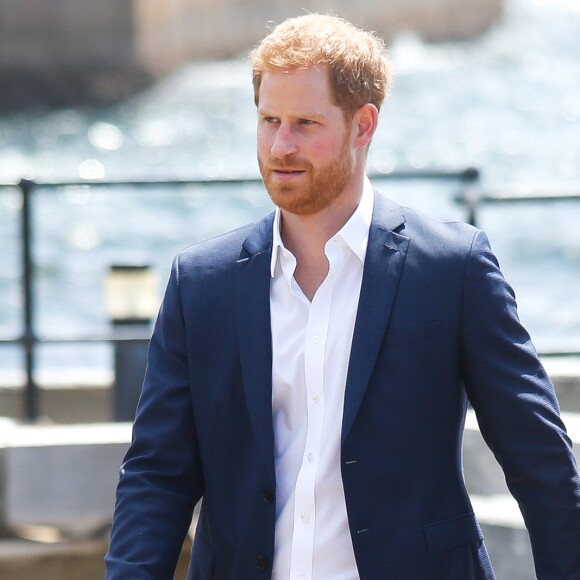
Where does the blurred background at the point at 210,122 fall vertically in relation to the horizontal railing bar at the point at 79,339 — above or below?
above

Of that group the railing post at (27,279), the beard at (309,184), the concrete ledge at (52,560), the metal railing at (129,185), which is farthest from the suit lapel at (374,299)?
the railing post at (27,279)

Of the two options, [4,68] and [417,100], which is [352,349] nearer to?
[4,68]

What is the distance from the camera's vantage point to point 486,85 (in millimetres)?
36375

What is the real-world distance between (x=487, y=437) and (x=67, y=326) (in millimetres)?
9910

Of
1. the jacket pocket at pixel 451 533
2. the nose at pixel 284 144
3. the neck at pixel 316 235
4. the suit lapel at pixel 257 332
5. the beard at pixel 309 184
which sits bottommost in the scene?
the jacket pocket at pixel 451 533

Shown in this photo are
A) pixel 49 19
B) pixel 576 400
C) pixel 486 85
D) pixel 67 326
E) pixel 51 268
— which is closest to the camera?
pixel 576 400

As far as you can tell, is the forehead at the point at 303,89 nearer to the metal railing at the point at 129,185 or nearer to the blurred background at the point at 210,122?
the metal railing at the point at 129,185

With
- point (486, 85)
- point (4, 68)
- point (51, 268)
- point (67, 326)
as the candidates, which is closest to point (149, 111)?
point (4, 68)

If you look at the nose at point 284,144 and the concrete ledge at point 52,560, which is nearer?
the nose at point 284,144

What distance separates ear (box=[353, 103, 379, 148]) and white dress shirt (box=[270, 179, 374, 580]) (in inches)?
4.8

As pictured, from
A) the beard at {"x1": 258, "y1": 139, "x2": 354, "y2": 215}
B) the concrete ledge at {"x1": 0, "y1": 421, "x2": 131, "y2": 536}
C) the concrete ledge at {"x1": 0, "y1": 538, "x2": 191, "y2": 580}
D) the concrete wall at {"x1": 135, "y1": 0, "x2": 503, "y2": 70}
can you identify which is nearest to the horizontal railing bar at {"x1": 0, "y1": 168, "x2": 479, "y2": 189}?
the concrete ledge at {"x1": 0, "y1": 421, "x2": 131, "y2": 536}

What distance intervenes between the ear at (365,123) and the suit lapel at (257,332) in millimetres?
234

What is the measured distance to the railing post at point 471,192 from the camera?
5.00 metres

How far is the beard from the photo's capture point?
2.20 metres
